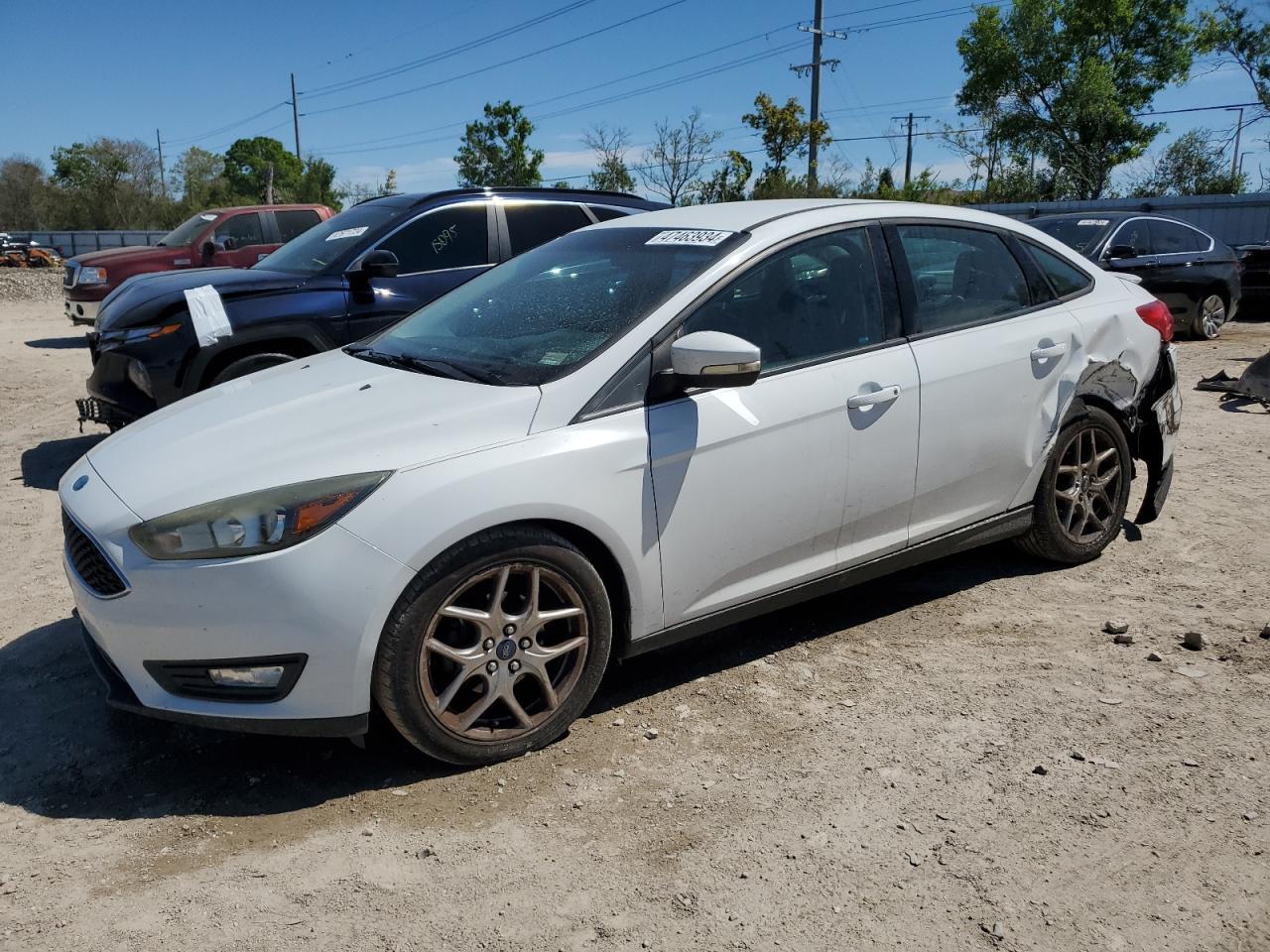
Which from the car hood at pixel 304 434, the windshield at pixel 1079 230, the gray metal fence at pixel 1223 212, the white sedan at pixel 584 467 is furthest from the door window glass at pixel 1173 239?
the car hood at pixel 304 434

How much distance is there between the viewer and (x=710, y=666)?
13.2 feet

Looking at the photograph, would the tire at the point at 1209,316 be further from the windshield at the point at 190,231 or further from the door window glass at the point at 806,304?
the windshield at the point at 190,231

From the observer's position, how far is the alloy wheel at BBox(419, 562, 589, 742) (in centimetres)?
310

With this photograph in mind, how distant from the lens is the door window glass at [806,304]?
12.0ft

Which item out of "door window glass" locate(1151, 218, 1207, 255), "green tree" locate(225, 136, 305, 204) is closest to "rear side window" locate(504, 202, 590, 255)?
"door window glass" locate(1151, 218, 1207, 255)

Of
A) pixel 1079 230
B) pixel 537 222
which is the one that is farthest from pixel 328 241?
pixel 1079 230

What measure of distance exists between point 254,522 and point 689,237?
193cm

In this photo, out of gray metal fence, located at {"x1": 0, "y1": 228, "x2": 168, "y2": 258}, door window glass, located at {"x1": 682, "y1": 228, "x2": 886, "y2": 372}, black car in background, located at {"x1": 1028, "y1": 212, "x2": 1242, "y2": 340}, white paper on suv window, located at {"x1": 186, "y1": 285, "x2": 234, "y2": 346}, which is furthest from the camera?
gray metal fence, located at {"x1": 0, "y1": 228, "x2": 168, "y2": 258}

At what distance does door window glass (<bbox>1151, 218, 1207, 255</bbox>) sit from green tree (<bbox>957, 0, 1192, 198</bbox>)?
1064 inches

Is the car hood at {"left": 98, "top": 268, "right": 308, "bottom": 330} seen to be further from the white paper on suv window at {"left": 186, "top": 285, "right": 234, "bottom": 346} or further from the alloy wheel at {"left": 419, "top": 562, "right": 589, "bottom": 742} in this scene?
the alloy wheel at {"left": 419, "top": 562, "right": 589, "bottom": 742}

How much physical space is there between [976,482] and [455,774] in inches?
93.5

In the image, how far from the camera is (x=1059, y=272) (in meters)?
4.72

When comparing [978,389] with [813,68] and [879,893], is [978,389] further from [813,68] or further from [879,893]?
[813,68]

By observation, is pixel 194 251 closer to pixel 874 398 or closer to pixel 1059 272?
pixel 1059 272
